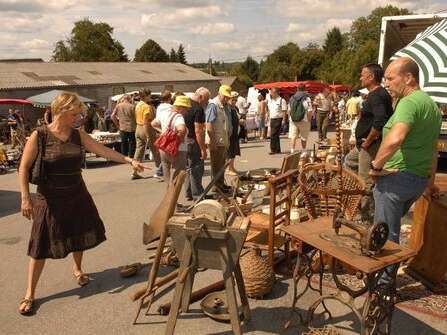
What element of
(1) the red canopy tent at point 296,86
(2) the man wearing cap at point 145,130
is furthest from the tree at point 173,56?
(2) the man wearing cap at point 145,130

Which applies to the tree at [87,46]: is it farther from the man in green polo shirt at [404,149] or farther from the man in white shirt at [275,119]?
the man in green polo shirt at [404,149]

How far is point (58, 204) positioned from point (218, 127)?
3.69 meters

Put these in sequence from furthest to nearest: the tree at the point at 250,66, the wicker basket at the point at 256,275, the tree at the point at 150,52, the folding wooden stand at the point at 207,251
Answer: the tree at the point at 250,66 < the tree at the point at 150,52 < the wicker basket at the point at 256,275 < the folding wooden stand at the point at 207,251

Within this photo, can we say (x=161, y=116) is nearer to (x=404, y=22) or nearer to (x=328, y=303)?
(x=328, y=303)

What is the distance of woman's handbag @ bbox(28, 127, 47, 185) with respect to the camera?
367cm

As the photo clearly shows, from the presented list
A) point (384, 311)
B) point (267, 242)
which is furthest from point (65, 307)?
point (384, 311)

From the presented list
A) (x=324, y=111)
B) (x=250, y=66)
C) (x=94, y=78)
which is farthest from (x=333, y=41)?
(x=324, y=111)

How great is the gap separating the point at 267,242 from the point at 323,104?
417 inches

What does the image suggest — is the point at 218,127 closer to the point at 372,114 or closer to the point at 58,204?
the point at 372,114

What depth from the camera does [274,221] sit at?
165 inches

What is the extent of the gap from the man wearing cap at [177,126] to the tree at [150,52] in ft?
223

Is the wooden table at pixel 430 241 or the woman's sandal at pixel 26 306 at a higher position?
the wooden table at pixel 430 241

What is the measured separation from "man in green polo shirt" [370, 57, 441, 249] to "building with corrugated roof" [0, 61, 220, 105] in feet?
84.1

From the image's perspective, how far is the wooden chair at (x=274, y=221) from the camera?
162 inches
